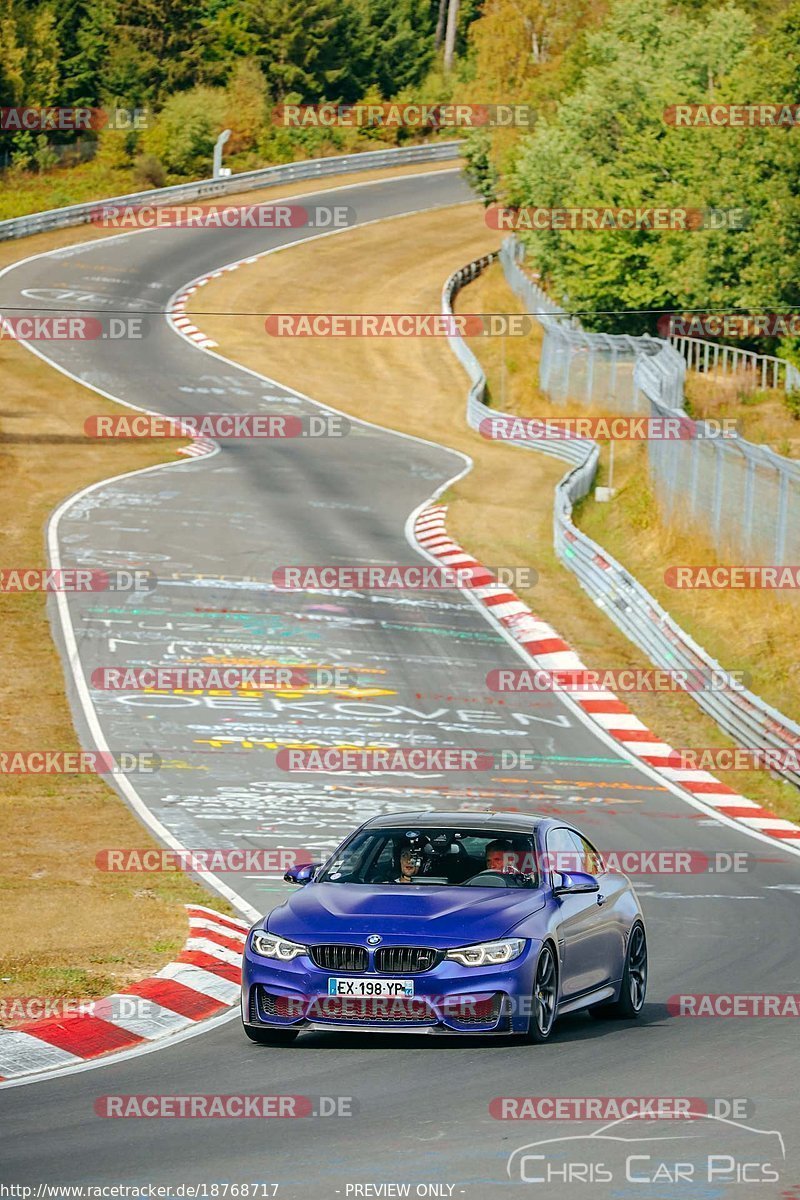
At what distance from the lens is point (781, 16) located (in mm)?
53000

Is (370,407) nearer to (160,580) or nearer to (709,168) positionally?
(709,168)

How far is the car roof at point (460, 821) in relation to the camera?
41.8 feet

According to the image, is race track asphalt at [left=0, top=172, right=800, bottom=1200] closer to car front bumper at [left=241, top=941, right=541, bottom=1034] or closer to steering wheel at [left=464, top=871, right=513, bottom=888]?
car front bumper at [left=241, top=941, right=541, bottom=1034]

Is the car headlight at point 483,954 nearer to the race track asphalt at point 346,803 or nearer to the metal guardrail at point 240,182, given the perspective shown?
the race track asphalt at point 346,803

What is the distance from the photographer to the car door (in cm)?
1214

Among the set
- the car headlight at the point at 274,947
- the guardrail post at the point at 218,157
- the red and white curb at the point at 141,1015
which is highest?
the guardrail post at the point at 218,157

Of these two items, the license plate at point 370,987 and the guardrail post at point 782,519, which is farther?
the guardrail post at point 782,519

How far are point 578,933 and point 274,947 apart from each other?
2005 mm

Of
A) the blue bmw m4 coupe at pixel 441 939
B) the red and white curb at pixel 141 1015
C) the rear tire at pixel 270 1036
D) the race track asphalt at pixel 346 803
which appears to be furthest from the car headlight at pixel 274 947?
the red and white curb at pixel 141 1015

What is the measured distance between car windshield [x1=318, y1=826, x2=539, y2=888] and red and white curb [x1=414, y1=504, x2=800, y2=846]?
35.5 ft

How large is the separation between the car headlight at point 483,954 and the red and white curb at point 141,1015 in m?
2.15

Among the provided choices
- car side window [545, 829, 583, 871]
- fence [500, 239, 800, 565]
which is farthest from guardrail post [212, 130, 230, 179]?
car side window [545, 829, 583, 871]

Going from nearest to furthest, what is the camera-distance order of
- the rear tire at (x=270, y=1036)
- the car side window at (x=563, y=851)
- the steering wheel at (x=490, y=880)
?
the rear tire at (x=270, y=1036) < the steering wheel at (x=490, y=880) < the car side window at (x=563, y=851)

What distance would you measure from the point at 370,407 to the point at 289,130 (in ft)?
143
